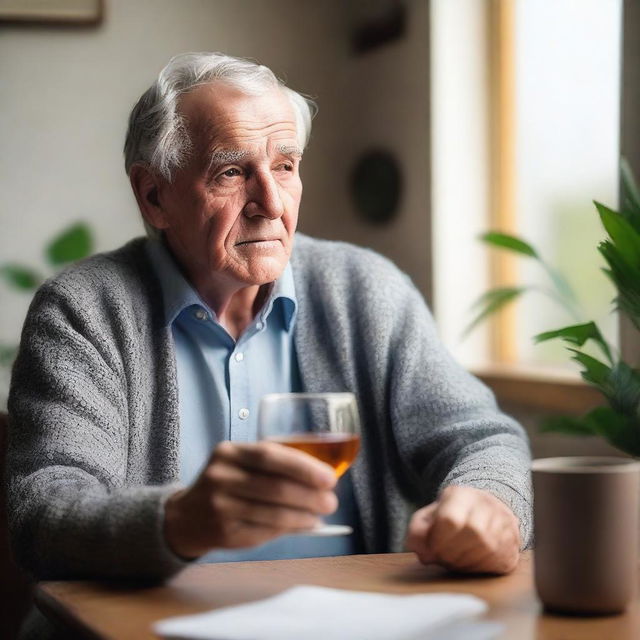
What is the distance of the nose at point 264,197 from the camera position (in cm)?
168

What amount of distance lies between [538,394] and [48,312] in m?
1.77

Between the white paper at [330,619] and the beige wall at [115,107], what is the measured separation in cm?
261

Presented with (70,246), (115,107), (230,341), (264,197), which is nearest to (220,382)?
(230,341)

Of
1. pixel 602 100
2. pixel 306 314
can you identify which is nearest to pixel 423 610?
pixel 306 314

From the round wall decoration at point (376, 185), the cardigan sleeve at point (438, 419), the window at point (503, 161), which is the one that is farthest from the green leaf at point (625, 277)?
the round wall decoration at point (376, 185)

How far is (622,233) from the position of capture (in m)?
1.46

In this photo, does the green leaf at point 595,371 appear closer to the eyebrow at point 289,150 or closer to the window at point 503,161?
the eyebrow at point 289,150

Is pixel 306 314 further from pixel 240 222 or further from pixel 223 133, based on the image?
pixel 223 133

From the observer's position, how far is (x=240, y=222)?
5.60ft

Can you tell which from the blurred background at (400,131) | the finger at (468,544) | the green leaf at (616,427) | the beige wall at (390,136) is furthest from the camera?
the beige wall at (390,136)

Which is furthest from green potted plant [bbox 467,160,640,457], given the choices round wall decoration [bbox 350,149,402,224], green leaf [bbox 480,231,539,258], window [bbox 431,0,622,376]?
round wall decoration [bbox 350,149,402,224]

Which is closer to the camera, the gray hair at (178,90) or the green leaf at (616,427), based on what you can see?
the green leaf at (616,427)

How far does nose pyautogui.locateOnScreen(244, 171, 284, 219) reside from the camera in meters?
1.68

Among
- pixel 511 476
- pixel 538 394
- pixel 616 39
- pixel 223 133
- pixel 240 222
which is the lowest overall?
pixel 538 394
